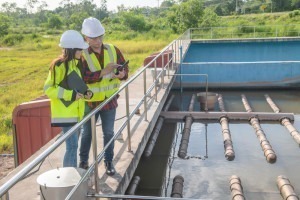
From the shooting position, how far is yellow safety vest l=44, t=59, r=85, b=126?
3221 mm

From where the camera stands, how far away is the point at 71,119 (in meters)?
3.32

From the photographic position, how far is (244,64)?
15867mm

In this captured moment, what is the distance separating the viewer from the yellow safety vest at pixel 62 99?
322 centimetres

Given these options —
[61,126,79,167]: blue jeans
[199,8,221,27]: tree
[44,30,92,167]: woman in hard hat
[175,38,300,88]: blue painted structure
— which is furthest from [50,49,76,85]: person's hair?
[199,8,221,27]: tree

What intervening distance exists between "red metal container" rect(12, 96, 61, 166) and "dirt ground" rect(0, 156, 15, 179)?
3.16ft

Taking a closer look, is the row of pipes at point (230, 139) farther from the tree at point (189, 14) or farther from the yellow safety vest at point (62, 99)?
the tree at point (189, 14)

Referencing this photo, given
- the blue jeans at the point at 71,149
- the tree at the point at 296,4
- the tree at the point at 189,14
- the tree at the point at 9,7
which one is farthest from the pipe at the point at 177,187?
the tree at the point at 9,7

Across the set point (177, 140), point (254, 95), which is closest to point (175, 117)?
point (177, 140)

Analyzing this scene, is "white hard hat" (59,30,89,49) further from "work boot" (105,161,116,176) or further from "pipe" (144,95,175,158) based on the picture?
"pipe" (144,95,175,158)

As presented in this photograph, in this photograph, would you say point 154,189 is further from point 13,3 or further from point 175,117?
point 13,3

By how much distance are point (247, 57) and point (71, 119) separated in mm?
15263

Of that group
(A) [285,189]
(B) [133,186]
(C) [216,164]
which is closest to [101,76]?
(B) [133,186]

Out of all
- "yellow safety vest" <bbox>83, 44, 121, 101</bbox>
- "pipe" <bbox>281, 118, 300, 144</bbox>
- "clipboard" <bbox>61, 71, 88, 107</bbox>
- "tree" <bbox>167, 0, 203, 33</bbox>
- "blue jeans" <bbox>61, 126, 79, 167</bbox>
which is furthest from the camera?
"tree" <bbox>167, 0, 203, 33</bbox>

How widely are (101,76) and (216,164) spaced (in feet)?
13.5
